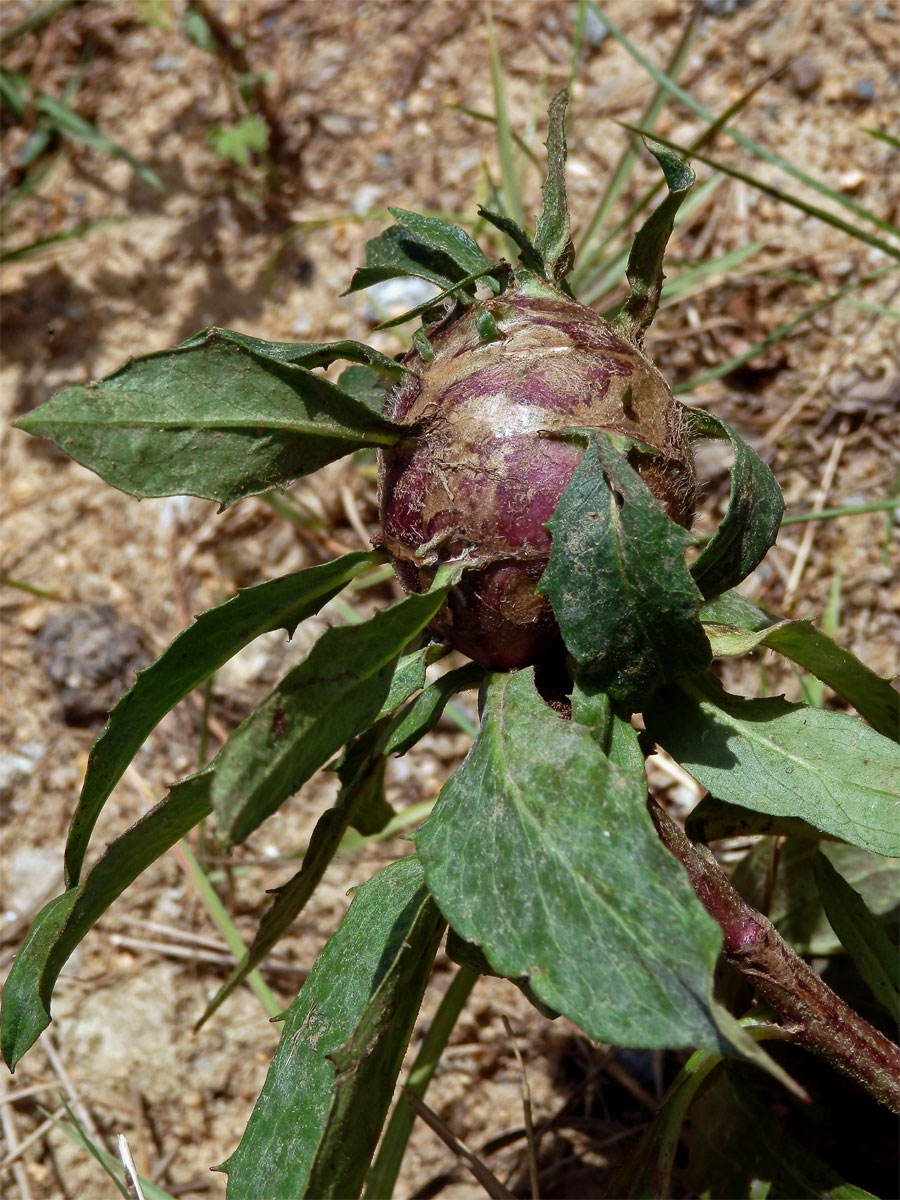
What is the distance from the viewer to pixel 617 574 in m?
1.35

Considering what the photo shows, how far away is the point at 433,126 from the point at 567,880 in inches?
114

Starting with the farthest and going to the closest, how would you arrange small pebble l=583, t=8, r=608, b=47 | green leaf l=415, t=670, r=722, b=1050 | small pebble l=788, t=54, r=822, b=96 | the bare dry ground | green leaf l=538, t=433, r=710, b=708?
small pebble l=583, t=8, r=608, b=47 < small pebble l=788, t=54, r=822, b=96 < the bare dry ground < green leaf l=538, t=433, r=710, b=708 < green leaf l=415, t=670, r=722, b=1050

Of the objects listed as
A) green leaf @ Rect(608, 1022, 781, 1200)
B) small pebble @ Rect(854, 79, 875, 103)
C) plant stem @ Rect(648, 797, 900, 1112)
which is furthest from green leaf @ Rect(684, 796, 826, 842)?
small pebble @ Rect(854, 79, 875, 103)

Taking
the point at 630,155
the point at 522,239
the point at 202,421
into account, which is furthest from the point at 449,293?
the point at 630,155

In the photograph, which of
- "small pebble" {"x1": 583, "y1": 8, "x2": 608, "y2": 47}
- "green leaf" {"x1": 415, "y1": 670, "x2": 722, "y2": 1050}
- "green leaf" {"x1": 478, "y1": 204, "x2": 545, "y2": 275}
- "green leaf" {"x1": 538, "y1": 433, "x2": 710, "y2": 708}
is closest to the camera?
"green leaf" {"x1": 415, "y1": 670, "x2": 722, "y2": 1050}

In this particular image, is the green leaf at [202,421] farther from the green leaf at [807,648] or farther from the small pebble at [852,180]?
the small pebble at [852,180]

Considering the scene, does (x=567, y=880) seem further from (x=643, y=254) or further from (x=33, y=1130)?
(x=33, y=1130)

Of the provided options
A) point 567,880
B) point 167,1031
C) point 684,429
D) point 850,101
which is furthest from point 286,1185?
point 850,101

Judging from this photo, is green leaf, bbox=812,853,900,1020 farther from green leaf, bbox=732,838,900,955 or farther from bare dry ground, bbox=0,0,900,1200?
bare dry ground, bbox=0,0,900,1200

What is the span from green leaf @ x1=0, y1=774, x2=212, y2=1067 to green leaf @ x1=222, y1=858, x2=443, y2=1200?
290 mm

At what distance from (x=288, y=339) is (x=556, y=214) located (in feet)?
5.69

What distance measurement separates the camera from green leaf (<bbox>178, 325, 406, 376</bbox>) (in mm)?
1456

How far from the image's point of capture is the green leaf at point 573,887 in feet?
3.71

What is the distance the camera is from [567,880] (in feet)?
4.03
